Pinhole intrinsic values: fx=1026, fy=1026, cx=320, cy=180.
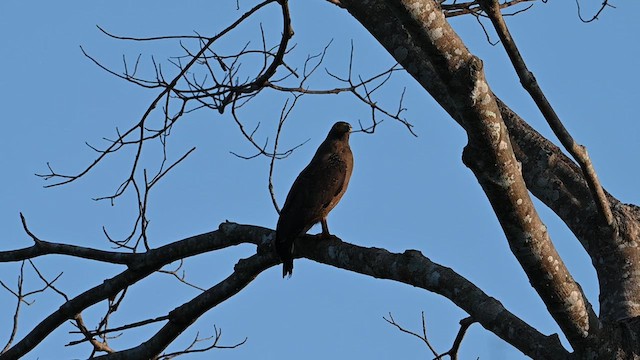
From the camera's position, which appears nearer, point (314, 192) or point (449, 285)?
point (449, 285)

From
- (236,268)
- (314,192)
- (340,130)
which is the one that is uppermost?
(340,130)

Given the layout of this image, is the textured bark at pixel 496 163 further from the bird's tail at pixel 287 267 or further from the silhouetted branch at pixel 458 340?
the bird's tail at pixel 287 267

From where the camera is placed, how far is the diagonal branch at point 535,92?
3166 millimetres

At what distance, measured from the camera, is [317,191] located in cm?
594

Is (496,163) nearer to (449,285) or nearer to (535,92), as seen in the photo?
(535,92)

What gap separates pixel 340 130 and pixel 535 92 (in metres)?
3.53

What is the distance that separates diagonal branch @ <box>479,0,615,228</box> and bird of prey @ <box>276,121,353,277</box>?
5.57 ft

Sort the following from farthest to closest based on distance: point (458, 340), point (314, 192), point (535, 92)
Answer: point (314, 192) < point (458, 340) < point (535, 92)

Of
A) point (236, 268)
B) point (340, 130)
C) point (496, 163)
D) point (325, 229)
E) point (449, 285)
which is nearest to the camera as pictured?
point (496, 163)

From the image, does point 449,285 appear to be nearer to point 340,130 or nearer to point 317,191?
point 317,191

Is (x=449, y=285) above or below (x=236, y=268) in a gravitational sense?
below

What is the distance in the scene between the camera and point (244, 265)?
477 cm

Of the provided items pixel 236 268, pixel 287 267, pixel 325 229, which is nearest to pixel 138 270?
pixel 236 268

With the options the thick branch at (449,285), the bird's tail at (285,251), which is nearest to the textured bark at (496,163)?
the thick branch at (449,285)
